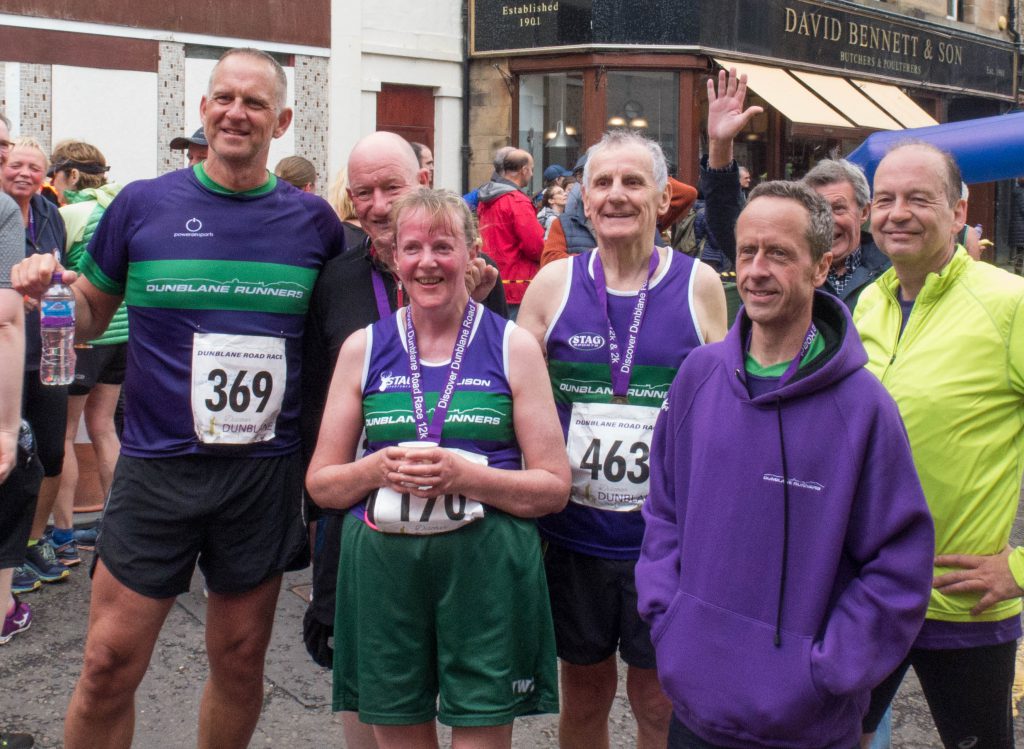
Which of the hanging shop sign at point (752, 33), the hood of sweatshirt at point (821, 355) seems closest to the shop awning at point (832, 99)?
Answer: the hanging shop sign at point (752, 33)

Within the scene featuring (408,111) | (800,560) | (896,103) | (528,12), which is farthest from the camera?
(896,103)

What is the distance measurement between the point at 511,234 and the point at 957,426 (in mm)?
5846

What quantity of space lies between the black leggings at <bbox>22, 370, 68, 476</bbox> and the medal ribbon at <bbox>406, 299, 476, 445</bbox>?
2910mm

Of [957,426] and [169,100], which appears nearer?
[957,426]

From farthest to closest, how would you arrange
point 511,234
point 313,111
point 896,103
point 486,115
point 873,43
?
point 873,43 < point 896,103 < point 486,115 < point 313,111 < point 511,234

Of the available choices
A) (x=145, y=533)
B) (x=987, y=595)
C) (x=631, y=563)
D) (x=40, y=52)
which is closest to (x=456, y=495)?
(x=631, y=563)

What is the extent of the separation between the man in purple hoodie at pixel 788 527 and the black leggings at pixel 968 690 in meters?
0.56

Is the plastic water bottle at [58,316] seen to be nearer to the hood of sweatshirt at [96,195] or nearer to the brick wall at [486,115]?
the hood of sweatshirt at [96,195]

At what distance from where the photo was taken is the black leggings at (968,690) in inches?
112

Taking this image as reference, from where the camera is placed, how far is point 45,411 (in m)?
5.29

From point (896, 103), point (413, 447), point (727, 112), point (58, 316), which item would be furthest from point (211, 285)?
point (896, 103)

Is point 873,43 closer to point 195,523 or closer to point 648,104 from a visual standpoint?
point 648,104

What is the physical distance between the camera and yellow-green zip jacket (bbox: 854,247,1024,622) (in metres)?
2.78

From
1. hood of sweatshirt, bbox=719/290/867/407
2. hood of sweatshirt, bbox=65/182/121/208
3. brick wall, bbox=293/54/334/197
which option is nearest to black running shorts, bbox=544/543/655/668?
hood of sweatshirt, bbox=719/290/867/407
